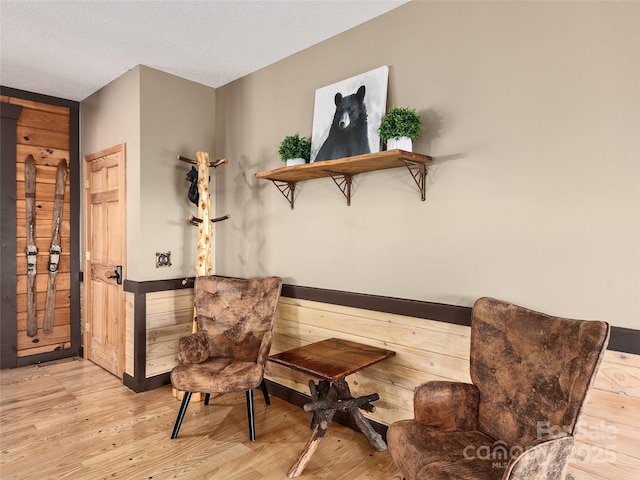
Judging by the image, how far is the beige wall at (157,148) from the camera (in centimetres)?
333

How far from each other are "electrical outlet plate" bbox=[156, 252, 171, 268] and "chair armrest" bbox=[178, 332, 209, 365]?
2.86ft

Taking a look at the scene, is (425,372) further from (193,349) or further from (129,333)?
(129,333)

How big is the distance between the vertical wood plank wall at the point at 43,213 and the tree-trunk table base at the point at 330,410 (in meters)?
3.10

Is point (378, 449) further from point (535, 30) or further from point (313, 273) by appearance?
point (535, 30)

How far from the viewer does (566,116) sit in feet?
6.07

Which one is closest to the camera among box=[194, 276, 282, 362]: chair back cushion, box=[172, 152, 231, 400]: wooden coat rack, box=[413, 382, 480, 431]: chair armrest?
box=[413, 382, 480, 431]: chair armrest

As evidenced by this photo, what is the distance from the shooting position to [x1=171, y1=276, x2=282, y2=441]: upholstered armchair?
268 centimetres

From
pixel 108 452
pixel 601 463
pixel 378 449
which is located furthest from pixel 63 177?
pixel 601 463

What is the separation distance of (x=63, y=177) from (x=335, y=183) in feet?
9.86

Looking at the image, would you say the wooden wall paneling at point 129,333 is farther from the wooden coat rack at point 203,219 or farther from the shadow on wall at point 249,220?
the shadow on wall at point 249,220

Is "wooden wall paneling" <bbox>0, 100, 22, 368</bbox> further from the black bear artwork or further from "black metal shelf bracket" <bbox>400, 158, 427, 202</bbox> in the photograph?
"black metal shelf bracket" <bbox>400, 158, 427, 202</bbox>

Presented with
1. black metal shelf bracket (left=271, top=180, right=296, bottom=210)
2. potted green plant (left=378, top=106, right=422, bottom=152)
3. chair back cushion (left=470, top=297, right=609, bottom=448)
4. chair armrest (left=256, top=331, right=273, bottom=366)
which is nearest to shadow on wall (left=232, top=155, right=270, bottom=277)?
black metal shelf bracket (left=271, top=180, right=296, bottom=210)

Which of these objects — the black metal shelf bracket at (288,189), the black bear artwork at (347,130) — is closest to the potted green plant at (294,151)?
the black bear artwork at (347,130)

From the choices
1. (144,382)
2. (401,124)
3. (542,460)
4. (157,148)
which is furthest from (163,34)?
(542,460)
